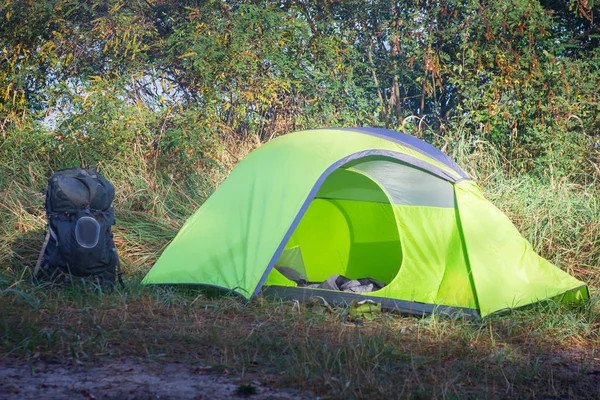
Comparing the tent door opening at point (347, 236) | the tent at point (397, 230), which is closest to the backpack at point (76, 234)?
the tent at point (397, 230)

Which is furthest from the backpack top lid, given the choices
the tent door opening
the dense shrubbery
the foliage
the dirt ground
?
the foliage

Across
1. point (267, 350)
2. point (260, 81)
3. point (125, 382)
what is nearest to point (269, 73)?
point (260, 81)

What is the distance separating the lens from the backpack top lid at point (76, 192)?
4.57m

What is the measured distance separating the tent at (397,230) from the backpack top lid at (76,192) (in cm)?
57

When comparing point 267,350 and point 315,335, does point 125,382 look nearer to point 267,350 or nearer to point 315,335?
point 267,350

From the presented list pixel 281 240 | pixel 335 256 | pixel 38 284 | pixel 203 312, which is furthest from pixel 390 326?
pixel 38 284

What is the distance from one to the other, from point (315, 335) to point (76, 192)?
6.26 ft

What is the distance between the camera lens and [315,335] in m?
3.78

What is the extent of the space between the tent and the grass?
16 cm

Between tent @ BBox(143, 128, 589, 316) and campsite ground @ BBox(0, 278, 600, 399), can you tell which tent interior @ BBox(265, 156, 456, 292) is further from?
campsite ground @ BBox(0, 278, 600, 399)

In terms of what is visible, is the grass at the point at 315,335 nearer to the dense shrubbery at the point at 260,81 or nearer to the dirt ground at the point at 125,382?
the dirt ground at the point at 125,382

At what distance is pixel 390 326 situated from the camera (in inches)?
163

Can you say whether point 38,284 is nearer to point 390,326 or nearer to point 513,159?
point 390,326

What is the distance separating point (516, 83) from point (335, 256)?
382 centimetres
